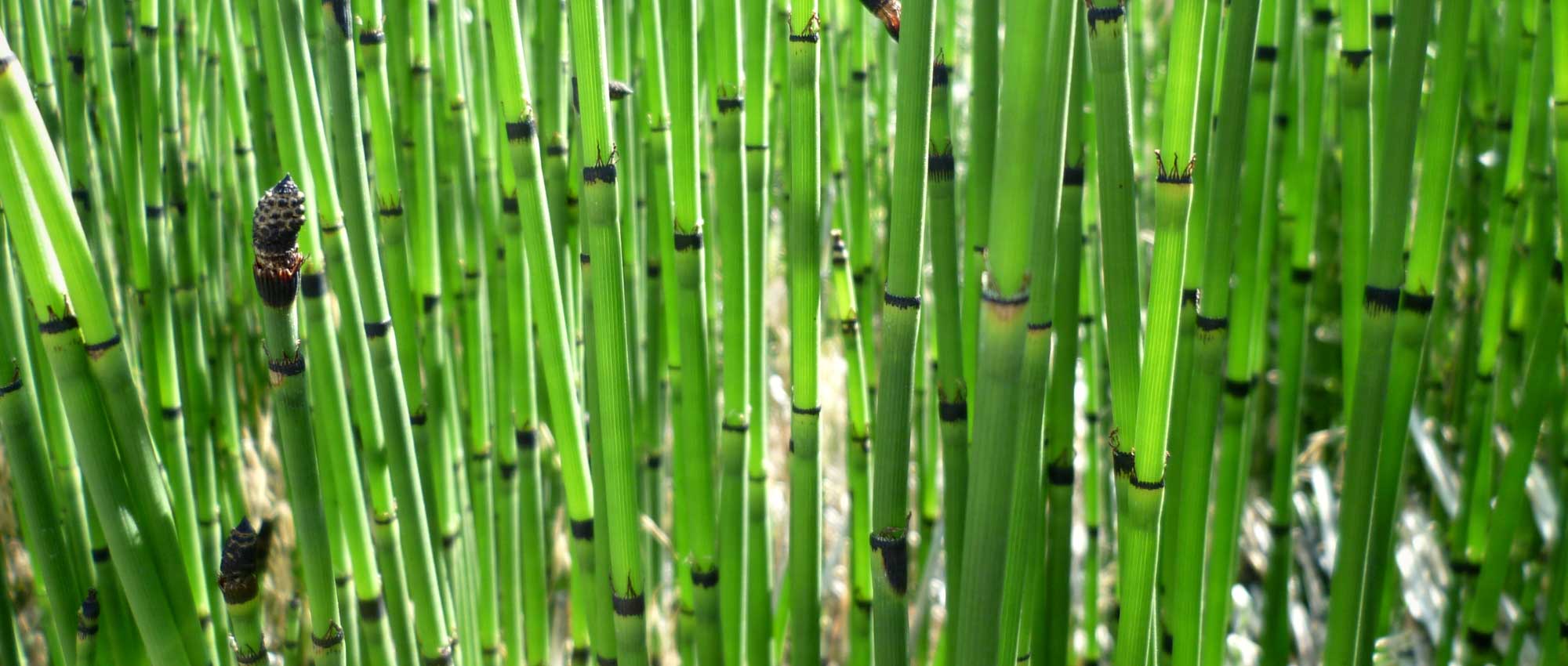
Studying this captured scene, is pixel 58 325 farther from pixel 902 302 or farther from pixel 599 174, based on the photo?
pixel 902 302

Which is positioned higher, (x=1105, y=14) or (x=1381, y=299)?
(x=1105, y=14)

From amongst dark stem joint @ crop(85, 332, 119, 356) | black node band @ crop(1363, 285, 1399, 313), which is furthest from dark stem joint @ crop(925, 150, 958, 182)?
dark stem joint @ crop(85, 332, 119, 356)

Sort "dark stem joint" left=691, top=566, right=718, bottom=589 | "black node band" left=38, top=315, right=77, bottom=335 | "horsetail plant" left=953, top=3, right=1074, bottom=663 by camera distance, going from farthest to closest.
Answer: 1. "dark stem joint" left=691, top=566, right=718, bottom=589
2. "black node band" left=38, top=315, right=77, bottom=335
3. "horsetail plant" left=953, top=3, right=1074, bottom=663

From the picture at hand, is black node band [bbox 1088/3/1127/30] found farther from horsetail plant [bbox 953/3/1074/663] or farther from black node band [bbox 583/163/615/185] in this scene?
black node band [bbox 583/163/615/185]

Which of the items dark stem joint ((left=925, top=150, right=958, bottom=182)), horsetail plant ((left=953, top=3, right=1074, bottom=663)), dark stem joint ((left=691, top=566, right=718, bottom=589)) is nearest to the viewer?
horsetail plant ((left=953, top=3, right=1074, bottom=663))

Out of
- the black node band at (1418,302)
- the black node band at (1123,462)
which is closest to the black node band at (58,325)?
the black node band at (1123,462)

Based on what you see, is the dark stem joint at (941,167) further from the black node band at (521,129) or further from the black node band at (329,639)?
the black node band at (329,639)

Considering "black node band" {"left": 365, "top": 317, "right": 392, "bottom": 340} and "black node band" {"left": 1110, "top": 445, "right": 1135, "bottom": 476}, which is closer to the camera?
"black node band" {"left": 1110, "top": 445, "right": 1135, "bottom": 476}

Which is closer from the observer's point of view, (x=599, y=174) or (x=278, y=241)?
(x=278, y=241)

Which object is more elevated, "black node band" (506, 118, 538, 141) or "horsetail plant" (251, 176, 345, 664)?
"black node band" (506, 118, 538, 141)

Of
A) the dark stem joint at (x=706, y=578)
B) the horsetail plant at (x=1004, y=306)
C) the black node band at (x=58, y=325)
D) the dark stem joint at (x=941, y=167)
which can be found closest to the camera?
the horsetail plant at (x=1004, y=306)

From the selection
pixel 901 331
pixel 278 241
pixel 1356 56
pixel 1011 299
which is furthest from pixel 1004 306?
pixel 1356 56
